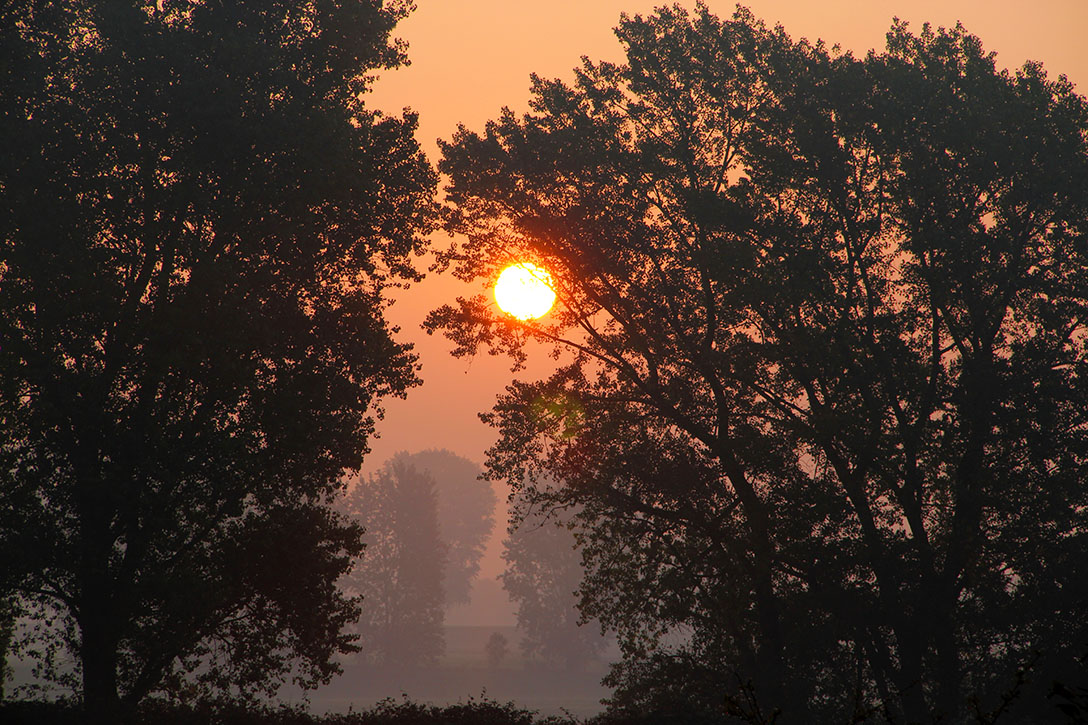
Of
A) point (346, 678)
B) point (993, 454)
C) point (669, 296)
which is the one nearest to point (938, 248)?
point (993, 454)

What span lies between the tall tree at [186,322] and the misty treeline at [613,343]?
93 millimetres

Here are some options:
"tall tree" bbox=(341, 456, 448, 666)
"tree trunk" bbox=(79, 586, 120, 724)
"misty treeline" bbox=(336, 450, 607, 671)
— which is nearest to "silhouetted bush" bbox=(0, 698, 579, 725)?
"tree trunk" bbox=(79, 586, 120, 724)

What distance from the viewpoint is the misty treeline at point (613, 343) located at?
16.5 metres

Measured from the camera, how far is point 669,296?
22406mm

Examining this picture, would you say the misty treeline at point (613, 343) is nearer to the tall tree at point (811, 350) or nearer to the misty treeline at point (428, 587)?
the tall tree at point (811, 350)

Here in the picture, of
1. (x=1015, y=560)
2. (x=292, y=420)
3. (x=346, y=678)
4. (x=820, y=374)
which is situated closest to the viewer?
(x=292, y=420)

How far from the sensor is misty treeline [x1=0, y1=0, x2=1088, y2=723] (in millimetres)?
16531

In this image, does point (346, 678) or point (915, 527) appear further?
point (346, 678)

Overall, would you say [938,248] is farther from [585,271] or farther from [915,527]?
[585,271]

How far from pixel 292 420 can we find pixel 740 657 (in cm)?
1214

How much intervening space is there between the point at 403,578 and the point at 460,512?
197 feet

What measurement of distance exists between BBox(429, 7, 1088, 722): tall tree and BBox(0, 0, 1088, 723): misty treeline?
107mm

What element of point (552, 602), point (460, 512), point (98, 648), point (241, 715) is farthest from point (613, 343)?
point (460, 512)

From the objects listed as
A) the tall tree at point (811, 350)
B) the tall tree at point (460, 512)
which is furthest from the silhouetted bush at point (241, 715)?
the tall tree at point (460, 512)
